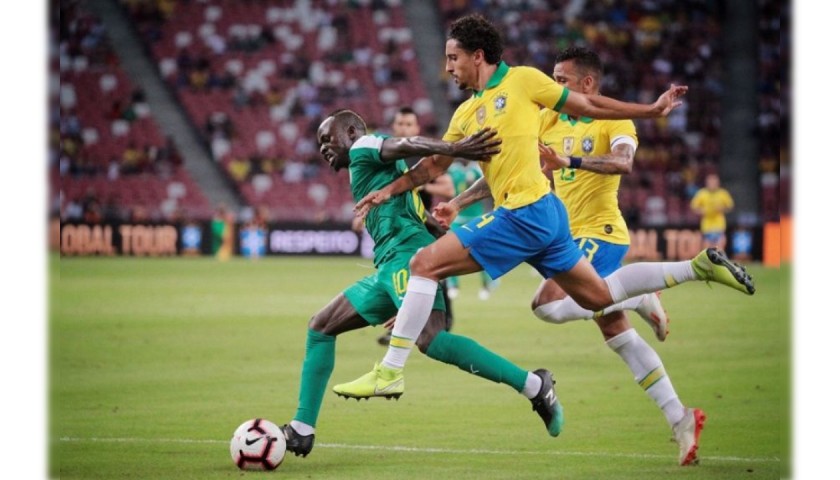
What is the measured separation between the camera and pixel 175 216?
3481 centimetres

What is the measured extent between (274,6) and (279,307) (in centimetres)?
2418

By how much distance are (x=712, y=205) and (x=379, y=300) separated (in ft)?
70.2

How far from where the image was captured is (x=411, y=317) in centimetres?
676

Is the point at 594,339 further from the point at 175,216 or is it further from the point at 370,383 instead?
the point at 175,216

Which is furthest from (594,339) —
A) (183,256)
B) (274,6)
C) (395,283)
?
(274,6)

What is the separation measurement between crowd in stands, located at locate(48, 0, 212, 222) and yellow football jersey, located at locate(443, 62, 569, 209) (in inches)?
A: 1130

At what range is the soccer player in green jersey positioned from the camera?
7.00m

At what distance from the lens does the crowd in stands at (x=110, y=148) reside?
35.9m

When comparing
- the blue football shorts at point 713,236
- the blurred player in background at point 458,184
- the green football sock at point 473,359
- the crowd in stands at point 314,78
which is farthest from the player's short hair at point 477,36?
the crowd in stands at point 314,78

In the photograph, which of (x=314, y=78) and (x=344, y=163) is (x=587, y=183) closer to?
(x=344, y=163)

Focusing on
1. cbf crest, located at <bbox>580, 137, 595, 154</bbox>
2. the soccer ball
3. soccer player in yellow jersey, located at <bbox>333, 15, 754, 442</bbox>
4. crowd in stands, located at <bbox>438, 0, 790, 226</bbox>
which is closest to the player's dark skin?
soccer player in yellow jersey, located at <bbox>333, 15, 754, 442</bbox>

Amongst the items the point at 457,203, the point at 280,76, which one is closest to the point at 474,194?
the point at 457,203

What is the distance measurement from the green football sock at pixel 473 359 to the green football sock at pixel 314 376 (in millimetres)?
601

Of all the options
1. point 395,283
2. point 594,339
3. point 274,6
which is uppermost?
point 274,6
